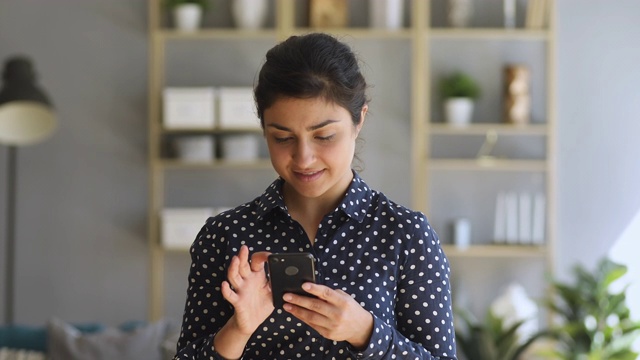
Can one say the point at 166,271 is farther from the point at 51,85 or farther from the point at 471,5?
the point at 471,5

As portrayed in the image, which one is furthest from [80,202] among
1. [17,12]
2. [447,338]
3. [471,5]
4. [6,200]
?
[447,338]

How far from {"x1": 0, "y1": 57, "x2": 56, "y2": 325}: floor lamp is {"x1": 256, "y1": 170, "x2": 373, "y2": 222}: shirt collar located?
3.53 meters

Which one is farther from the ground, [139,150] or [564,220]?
[139,150]

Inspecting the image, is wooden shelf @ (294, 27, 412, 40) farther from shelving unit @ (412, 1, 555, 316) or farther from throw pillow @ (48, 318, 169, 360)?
throw pillow @ (48, 318, 169, 360)

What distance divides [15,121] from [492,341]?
2574 mm

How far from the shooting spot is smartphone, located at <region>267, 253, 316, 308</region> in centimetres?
161

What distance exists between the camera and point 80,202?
586 centimetres

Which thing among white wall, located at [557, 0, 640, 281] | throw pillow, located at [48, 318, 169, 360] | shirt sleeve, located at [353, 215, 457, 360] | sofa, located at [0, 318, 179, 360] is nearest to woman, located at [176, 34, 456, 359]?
shirt sleeve, located at [353, 215, 457, 360]

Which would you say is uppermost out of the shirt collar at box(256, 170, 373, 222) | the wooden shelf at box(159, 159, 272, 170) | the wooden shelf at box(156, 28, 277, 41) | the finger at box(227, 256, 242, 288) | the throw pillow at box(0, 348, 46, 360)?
the wooden shelf at box(156, 28, 277, 41)

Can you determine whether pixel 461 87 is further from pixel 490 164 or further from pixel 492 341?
pixel 492 341

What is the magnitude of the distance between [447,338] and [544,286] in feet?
13.6

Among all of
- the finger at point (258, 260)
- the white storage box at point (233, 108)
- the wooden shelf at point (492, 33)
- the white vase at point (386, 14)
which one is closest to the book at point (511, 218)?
the wooden shelf at point (492, 33)

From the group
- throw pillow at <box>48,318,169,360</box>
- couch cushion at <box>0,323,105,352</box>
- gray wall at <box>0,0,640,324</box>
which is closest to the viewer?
throw pillow at <box>48,318,169,360</box>

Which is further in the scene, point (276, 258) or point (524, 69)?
point (524, 69)
